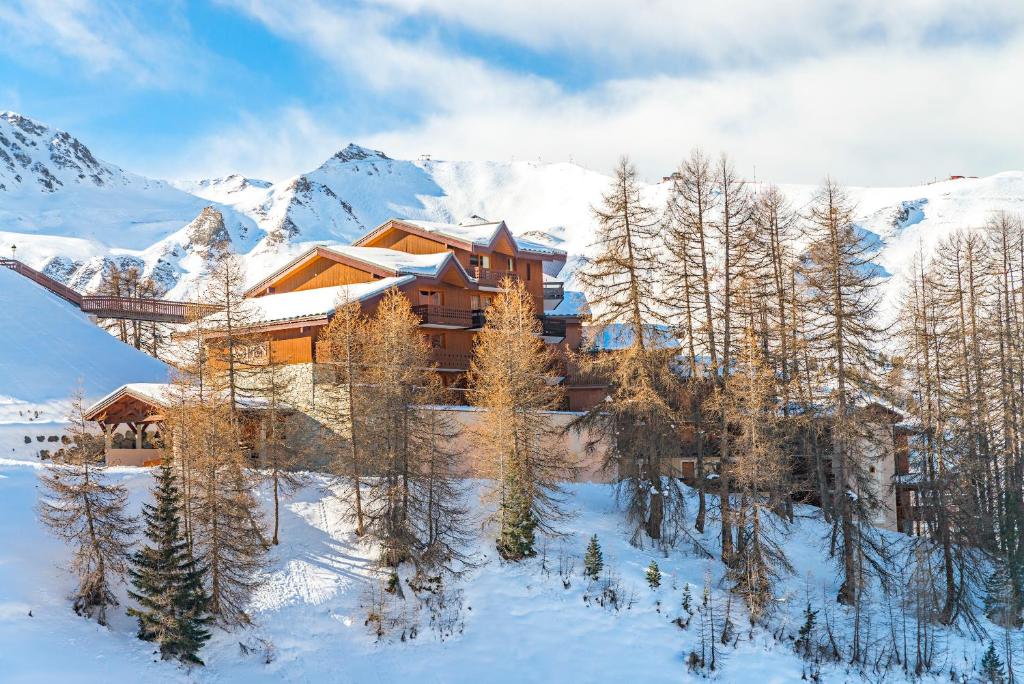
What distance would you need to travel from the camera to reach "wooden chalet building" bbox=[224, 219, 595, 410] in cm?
3769

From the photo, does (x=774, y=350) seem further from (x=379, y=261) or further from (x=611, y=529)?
(x=379, y=261)

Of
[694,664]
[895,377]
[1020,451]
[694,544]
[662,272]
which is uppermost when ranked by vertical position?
[662,272]

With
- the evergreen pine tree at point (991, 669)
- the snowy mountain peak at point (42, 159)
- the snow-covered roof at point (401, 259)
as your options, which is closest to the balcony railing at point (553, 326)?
the snow-covered roof at point (401, 259)

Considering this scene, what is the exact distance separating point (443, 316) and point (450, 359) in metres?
2.31

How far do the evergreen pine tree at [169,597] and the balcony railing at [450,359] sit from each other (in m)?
18.8

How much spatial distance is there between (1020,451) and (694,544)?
16.6 m

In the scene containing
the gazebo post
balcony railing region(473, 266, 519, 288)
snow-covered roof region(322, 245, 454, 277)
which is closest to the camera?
the gazebo post

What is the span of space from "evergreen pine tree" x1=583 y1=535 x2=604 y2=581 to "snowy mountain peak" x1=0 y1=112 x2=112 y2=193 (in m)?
152

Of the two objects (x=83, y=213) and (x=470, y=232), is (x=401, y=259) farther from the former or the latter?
(x=83, y=213)

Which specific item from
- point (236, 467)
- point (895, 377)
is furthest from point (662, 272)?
point (236, 467)

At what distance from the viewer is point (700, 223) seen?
96.6 ft

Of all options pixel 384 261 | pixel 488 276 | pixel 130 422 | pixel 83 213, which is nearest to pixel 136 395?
pixel 130 422

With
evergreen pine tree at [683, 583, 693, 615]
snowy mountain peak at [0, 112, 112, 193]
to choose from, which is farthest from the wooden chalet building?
snowy mountain peak at [0, 112, 112, 193]

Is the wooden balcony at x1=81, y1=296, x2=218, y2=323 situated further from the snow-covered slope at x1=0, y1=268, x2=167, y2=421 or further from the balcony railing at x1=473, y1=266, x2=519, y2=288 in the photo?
the balcony railing at x1=473, y1=266, x2=519, y2=288
